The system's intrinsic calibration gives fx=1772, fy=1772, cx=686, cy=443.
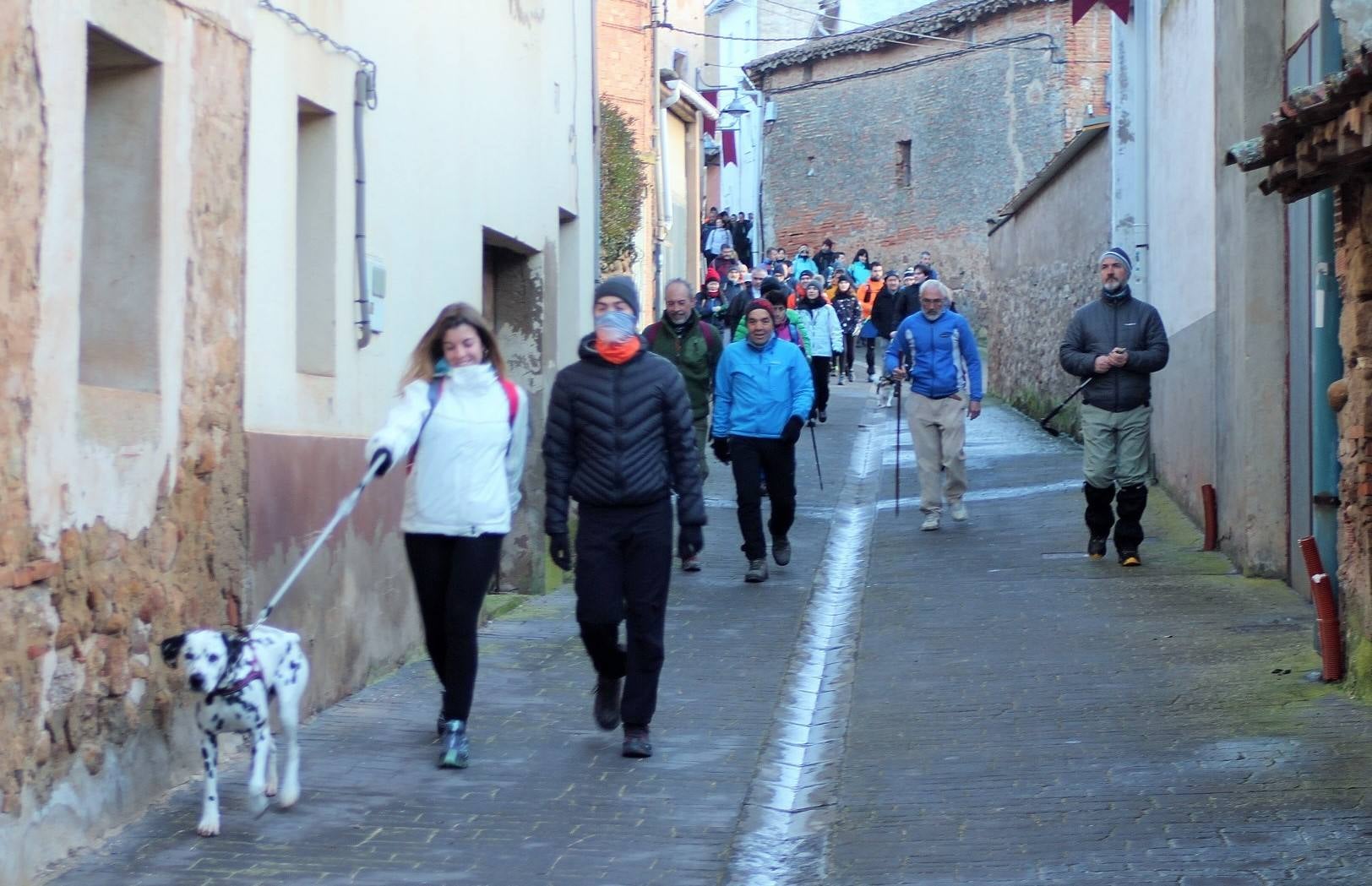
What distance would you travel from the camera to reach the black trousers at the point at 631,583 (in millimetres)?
7023

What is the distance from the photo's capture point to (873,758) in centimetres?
693

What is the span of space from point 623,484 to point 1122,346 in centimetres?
519

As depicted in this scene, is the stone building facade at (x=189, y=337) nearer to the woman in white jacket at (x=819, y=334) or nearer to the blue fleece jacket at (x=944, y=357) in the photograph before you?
the blue fleece jacket at (x=944, y=357)

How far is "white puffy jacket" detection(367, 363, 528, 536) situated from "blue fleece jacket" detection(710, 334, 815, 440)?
4.76 m

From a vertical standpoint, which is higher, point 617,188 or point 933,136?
point 933,136

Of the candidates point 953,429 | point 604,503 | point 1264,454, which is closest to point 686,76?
point 953,429

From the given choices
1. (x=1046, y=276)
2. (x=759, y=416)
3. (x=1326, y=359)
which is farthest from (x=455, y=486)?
(x=1046, y=276)

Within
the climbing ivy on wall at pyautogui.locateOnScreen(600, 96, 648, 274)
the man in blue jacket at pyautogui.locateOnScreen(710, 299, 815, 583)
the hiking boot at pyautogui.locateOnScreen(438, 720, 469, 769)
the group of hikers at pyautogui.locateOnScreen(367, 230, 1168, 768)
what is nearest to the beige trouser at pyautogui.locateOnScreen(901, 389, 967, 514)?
the man in blue jacket at pyautogui.locateOnScreen(710, 299, 815, 583)

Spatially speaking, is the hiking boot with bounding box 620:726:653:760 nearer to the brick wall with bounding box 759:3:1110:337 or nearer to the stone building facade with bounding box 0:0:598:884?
the stone building facade with bounding box 0:0:598:884

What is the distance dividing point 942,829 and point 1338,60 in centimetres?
452

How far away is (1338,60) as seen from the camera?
834 cm

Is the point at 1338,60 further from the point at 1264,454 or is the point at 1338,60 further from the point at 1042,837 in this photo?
the point at 1042,837

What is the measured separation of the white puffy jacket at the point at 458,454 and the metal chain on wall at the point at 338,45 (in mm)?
1797

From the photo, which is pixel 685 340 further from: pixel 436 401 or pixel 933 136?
pixel 933 136
